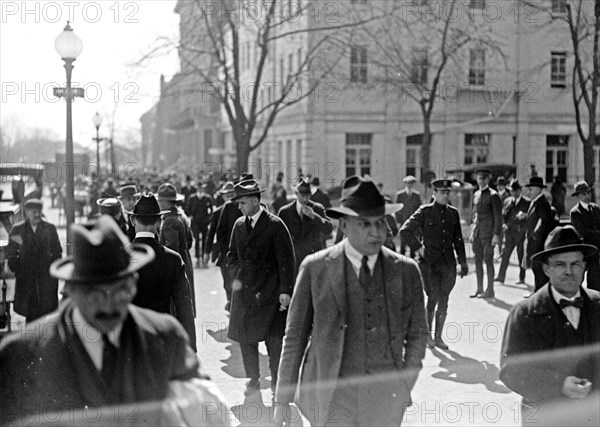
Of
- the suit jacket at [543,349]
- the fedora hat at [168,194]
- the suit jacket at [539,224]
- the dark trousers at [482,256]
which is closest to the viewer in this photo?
the suit jacket at [543,349]

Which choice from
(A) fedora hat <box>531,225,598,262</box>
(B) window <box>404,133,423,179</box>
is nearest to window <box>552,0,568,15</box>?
(B) window <box>404,133,423,179</box>

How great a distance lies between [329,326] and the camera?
14.7 feet

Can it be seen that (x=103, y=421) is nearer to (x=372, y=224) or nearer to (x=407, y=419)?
(x=372, y=224)

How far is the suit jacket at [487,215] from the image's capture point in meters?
13.7

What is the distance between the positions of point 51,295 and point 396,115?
2966 centimetres

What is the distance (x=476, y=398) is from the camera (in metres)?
7.71

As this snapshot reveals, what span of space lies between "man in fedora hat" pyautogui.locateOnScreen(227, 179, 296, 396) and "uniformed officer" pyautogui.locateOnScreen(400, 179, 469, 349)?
94.5 inches

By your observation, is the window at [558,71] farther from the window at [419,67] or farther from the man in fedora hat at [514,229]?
the man in fedora hat at [514,229]

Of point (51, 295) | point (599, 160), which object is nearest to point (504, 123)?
point (599, 160)

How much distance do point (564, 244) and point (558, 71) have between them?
124ft

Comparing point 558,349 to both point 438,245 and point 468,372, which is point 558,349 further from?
point 438,245

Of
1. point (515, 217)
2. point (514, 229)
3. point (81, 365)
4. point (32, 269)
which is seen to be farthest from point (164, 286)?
point (515, 217)

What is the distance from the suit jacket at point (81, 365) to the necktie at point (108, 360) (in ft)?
0.07

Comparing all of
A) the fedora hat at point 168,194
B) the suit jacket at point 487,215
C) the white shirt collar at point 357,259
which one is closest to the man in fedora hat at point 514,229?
the suit jacket at point 487,215
